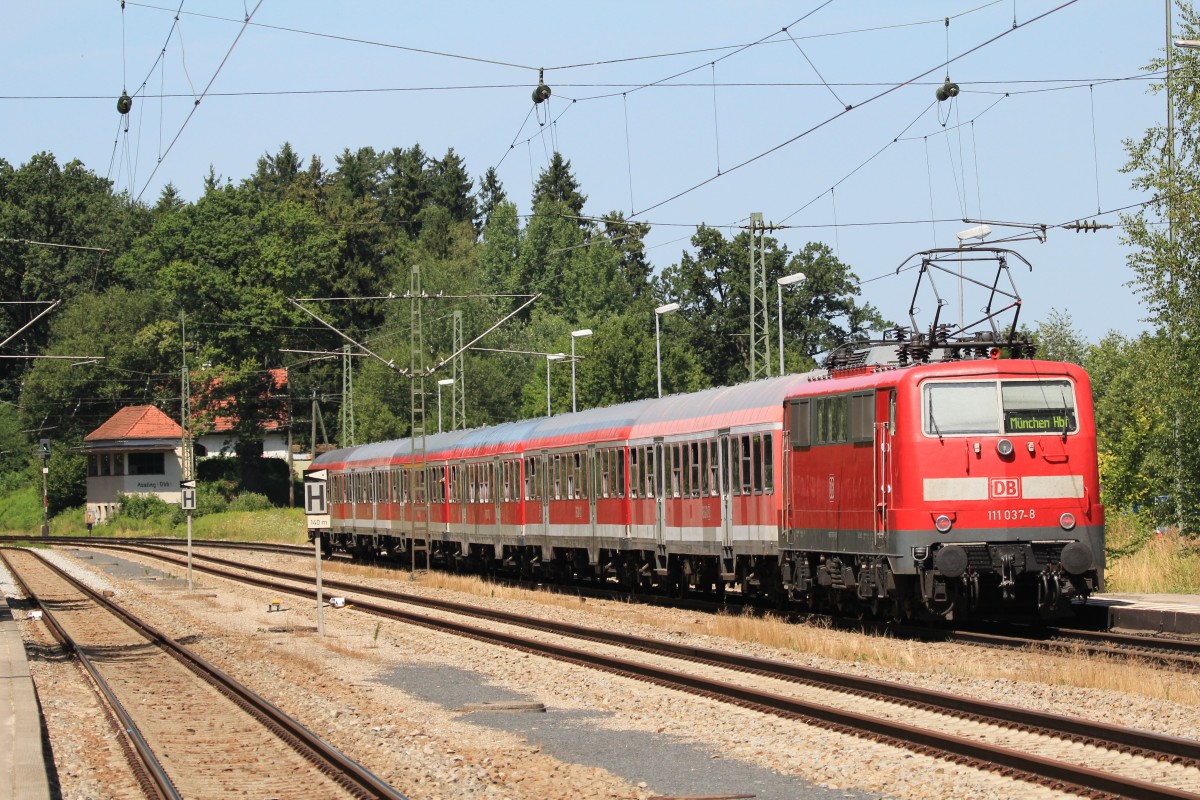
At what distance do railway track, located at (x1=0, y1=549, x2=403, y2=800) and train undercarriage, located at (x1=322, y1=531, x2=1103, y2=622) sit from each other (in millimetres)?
8100

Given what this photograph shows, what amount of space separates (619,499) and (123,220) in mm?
106026

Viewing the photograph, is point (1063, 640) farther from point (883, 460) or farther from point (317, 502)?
point (317, 502)

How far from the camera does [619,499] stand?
32031 mm

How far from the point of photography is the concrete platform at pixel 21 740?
1134 cm

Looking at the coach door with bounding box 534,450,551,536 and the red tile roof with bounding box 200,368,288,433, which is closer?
the coach door with bounding box 534,450,551,536

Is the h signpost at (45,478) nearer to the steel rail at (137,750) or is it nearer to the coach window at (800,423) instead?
the steel rail at (137,750)

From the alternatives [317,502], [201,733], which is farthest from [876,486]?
[201,733]

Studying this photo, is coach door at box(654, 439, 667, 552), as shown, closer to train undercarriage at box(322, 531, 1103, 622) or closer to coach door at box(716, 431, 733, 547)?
train undercarriage at box(322, 531, 1103, 622)

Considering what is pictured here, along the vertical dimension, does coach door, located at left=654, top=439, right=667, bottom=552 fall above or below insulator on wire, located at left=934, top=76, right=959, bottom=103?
below

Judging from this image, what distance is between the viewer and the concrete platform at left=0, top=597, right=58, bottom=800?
11.3m

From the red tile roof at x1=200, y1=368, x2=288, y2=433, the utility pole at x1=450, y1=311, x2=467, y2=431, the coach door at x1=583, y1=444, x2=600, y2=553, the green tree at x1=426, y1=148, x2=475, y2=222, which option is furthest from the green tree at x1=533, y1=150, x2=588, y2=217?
the coach door at x1=583, y1=444, x2=600, y2=553

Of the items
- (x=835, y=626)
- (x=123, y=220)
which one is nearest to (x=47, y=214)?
(x=123, y=220)

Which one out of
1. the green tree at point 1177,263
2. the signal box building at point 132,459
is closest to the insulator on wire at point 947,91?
the green tree at point 1177,263

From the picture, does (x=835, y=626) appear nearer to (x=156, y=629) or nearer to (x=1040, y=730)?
(x=1040, y=730)
